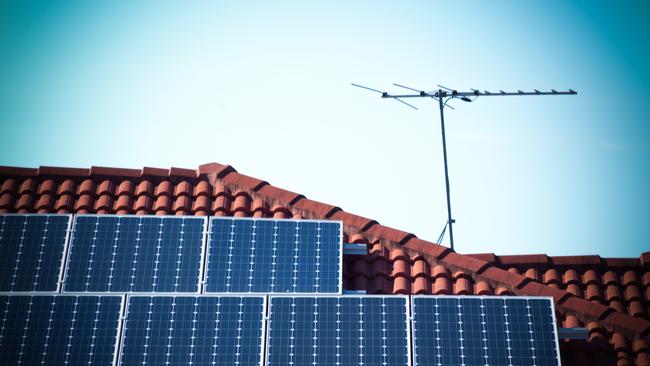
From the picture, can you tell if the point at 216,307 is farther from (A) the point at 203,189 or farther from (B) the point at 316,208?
(A) the point at 203,189

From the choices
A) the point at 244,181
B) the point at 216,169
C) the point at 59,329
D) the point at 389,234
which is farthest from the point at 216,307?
the point at 216,169

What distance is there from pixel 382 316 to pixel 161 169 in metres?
7.24

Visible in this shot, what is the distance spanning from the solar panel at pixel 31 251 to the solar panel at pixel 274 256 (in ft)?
10.3

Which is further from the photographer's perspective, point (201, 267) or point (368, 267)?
point (368, 267)

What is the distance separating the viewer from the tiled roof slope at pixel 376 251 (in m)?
19.8

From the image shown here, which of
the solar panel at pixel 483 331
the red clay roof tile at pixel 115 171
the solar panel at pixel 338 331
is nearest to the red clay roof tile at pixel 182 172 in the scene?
the red clay roof tile at pixel 115 171

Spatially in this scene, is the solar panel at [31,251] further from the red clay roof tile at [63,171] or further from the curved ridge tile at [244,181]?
the curved ridge tile at [244,181]

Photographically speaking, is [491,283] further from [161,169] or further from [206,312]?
[161,169]

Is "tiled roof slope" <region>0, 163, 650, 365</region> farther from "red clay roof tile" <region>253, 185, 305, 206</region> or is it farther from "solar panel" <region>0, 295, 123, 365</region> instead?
"solar panel" <region>0, 295, 123, 365</region>

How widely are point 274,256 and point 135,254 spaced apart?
9.52 ft

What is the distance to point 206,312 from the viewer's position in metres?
18.1

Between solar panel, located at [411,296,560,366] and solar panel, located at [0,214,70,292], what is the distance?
7.44m

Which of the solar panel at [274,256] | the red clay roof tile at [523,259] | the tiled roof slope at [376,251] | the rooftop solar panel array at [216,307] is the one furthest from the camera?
the red clay roof tile at [523,259]

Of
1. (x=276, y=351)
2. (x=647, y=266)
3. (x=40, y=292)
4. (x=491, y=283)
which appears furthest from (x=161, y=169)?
(x=647, y=266)
